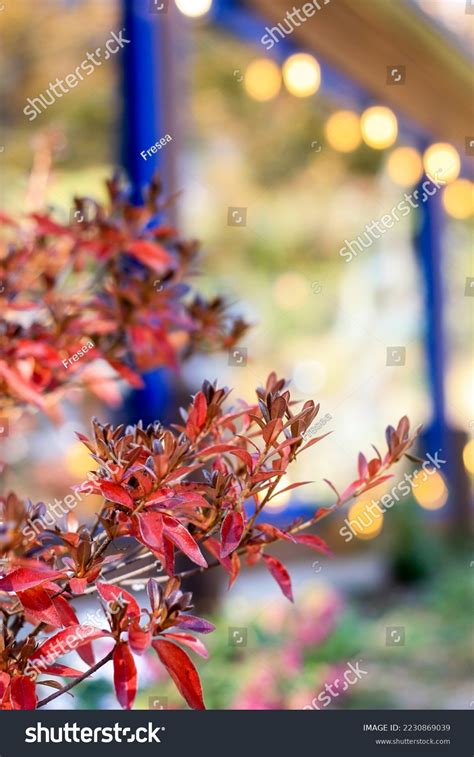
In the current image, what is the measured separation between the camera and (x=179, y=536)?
77 centimetres

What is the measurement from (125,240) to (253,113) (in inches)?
246

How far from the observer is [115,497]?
760 millimetres

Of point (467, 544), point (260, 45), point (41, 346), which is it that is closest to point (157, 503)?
point (41, 346)

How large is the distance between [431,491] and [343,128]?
7.97 feet

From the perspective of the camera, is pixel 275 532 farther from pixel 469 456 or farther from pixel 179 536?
pixel 469 456

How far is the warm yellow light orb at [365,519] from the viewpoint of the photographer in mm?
4480

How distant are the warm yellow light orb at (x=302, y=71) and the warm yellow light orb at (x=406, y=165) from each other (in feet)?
5.04

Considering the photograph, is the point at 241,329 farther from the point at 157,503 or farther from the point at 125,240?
the point at 157,503

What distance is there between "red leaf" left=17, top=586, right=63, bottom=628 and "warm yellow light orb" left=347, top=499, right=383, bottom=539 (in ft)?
12.0

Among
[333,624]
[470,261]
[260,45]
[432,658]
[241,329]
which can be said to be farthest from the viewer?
[470,261]

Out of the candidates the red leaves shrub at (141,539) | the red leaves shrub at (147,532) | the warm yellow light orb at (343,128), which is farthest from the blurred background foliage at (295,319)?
the red leaves shrub at (141,539)

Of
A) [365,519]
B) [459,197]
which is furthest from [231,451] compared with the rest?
[459,197]

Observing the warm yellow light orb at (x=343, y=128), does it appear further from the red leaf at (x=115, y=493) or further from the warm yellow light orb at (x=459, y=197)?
the red leaf at (x=115, y=493)

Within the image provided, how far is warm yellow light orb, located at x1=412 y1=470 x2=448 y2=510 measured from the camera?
Result: 5.30 meters
